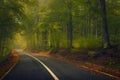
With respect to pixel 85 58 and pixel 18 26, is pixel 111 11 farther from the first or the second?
pixel 18 26

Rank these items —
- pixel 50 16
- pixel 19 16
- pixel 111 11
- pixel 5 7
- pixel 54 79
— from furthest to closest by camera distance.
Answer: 1. pixel 50 16
2. pixel 111 11
3. pixel 19 16
4. pixel 5 7
5. pixel 54 79

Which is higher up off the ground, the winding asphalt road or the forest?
the forest

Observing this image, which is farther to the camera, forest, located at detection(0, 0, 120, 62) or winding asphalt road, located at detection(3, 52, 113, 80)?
forest, located at detection(0, 0, 120, 62)

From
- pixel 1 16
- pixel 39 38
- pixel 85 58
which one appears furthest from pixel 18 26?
pixel 39 38

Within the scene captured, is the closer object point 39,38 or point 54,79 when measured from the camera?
point 54,79

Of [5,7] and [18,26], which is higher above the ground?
[5,7]

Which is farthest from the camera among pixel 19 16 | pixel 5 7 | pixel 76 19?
pixel 76 19

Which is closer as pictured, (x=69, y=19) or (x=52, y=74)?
(x=52, y=74)

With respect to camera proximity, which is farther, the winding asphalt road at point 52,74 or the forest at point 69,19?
the forest at point 69,19

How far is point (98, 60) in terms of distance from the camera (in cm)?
2314

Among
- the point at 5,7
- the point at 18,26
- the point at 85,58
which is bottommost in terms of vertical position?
the point at 85,58

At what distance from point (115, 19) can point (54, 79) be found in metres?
19.3

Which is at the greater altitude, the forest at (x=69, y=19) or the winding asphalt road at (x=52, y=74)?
the forest at (x=69, y=19)

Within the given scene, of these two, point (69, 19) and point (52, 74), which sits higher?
point (69, 19)
